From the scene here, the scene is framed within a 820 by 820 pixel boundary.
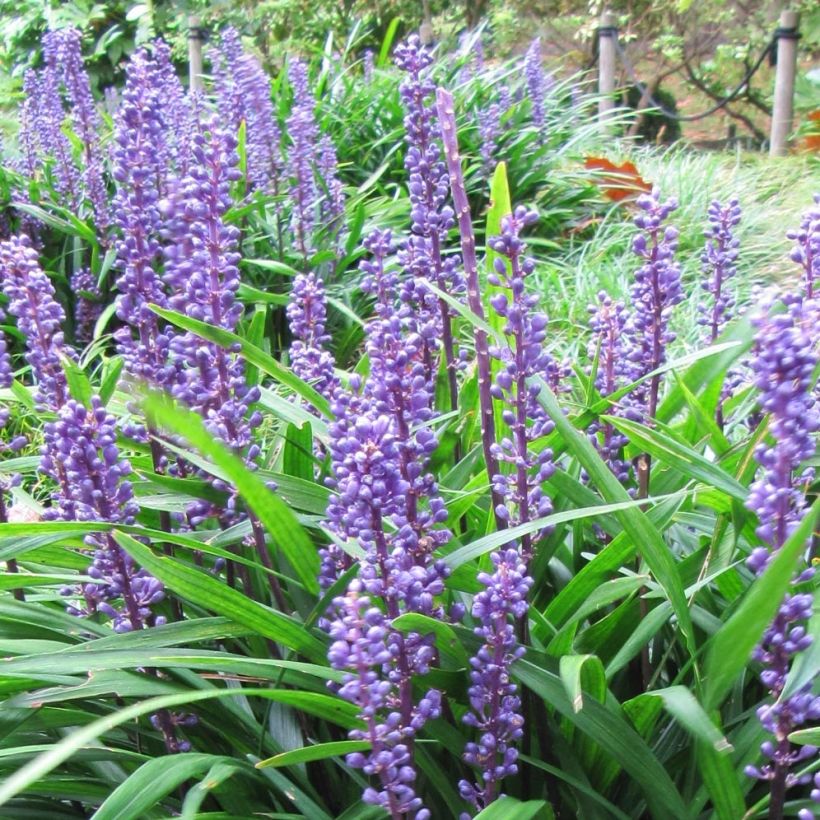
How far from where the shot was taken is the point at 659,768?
178 centimetres

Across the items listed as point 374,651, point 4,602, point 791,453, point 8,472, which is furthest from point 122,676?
point 791,453

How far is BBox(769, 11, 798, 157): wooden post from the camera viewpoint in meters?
9.92

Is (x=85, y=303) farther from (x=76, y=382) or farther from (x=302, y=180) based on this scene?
(x=76, y=382)

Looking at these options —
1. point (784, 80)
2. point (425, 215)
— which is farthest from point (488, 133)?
point (784, 80)

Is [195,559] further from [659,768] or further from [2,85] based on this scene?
[2,85]

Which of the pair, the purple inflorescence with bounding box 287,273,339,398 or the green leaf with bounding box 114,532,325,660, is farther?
the purple inflorescence with bounding box 287,273,339,398

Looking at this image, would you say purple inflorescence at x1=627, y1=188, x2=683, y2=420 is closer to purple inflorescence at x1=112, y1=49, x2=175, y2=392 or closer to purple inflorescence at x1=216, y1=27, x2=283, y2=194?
purple inflorescence at x1=112, y1=49, x2=175, y2=392

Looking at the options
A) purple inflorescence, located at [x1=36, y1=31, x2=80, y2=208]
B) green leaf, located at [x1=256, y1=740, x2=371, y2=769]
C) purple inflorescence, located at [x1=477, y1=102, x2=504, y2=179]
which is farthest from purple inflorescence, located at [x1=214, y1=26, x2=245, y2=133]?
green leaf, located at [x1=256, y1=740, x2=371, y2=769]

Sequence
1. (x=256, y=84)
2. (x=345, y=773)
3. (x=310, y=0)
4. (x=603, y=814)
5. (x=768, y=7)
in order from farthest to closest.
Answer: (x=310, y=0) < (x=768, y=7) < (x=256, y=84) < (x=345, y=773) < (x=603, y=814)

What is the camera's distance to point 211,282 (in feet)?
6.53

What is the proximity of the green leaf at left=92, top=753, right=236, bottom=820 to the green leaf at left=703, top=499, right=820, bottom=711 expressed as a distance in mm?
892

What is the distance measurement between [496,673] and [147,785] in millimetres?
613

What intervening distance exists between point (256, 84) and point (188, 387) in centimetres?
454

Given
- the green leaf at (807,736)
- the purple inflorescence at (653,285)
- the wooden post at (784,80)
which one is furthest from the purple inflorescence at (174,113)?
the wooden post at (784,80)
